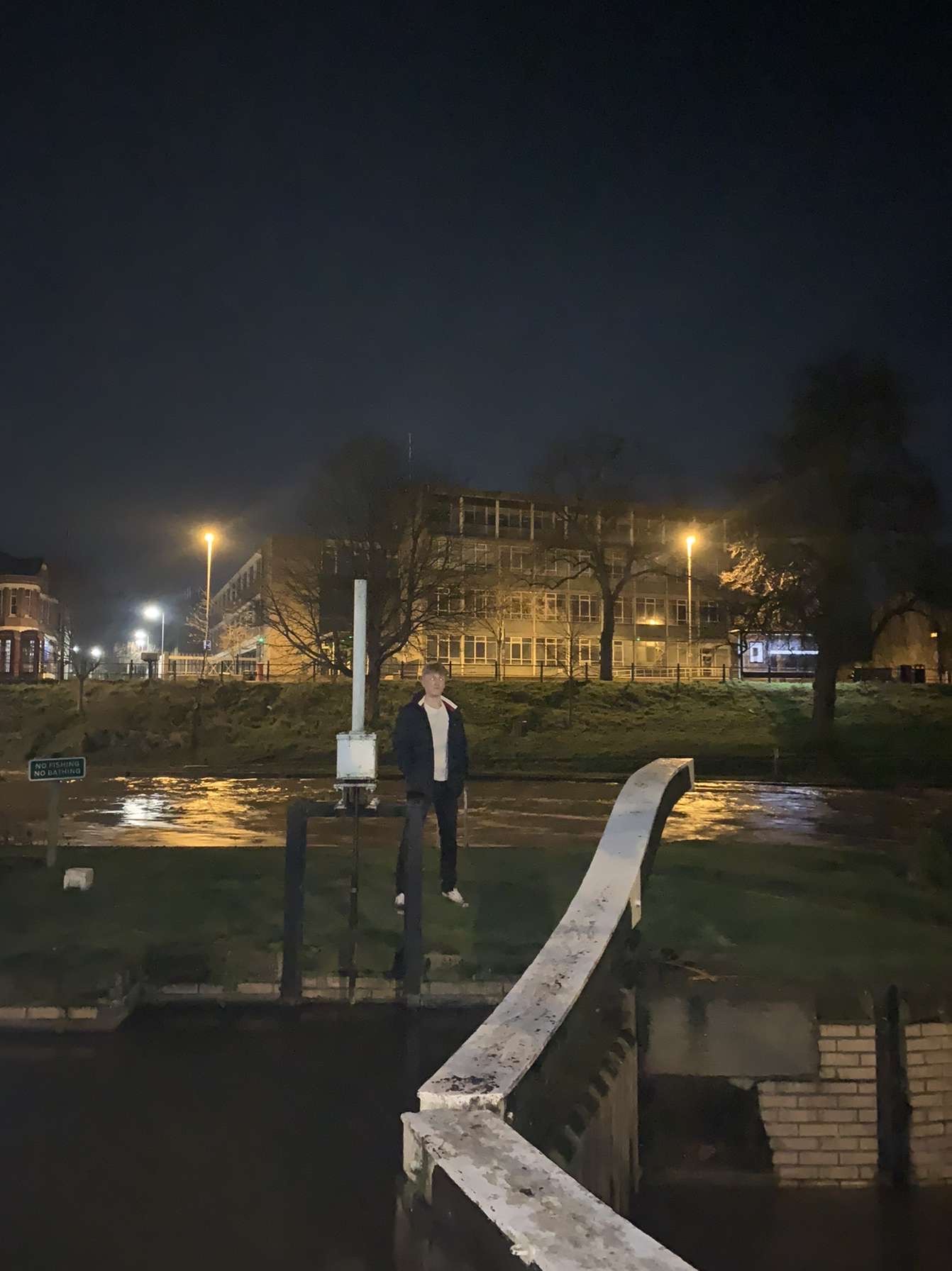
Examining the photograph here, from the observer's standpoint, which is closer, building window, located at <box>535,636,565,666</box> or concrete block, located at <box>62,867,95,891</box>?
concrete block, located at <box>62,867,95,891</box>

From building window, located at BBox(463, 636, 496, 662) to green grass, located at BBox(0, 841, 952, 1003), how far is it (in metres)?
53.7

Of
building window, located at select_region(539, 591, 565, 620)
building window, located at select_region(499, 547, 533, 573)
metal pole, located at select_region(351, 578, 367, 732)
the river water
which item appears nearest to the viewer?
metal pole, located at select_region(351, 578, 367, 732)

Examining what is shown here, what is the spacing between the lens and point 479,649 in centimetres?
6456

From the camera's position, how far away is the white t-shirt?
739cm

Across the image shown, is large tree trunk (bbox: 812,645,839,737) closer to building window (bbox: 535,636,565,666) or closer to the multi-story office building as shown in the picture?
the multi-story office building

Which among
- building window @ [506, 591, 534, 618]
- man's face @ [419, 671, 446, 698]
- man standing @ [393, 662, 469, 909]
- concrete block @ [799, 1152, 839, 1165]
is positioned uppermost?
building window @ [506, 591, 534, 618]

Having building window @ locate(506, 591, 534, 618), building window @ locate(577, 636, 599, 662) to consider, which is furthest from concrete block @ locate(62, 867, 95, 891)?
building window @ locate(577, 636, 599, 662)

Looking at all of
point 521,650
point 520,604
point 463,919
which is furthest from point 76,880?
point 521,650

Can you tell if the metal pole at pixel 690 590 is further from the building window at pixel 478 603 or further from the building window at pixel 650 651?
A: the building window at pixel 478 603

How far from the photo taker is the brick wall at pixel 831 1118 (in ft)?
16.7

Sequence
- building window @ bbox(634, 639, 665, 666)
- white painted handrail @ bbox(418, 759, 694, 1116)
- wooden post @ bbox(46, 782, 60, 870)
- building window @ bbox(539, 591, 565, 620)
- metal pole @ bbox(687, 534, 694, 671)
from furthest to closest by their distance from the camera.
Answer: building window @ bbox(634, 639, 665, 666), building window @ bbox(539, 591, 565, 620), metal pole @ bbox(687, 534, 694, 671), wooden post @ bbox(46, 782, 60, 870), white painted handrail @ bbox(418, 759, 694, 1116)

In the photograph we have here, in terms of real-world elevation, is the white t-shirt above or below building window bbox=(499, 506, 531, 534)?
below

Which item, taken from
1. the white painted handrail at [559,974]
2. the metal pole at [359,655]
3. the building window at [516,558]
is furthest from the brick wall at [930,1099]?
the building window at [516,558]

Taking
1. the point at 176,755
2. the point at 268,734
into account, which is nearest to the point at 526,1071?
the point at 176,755
